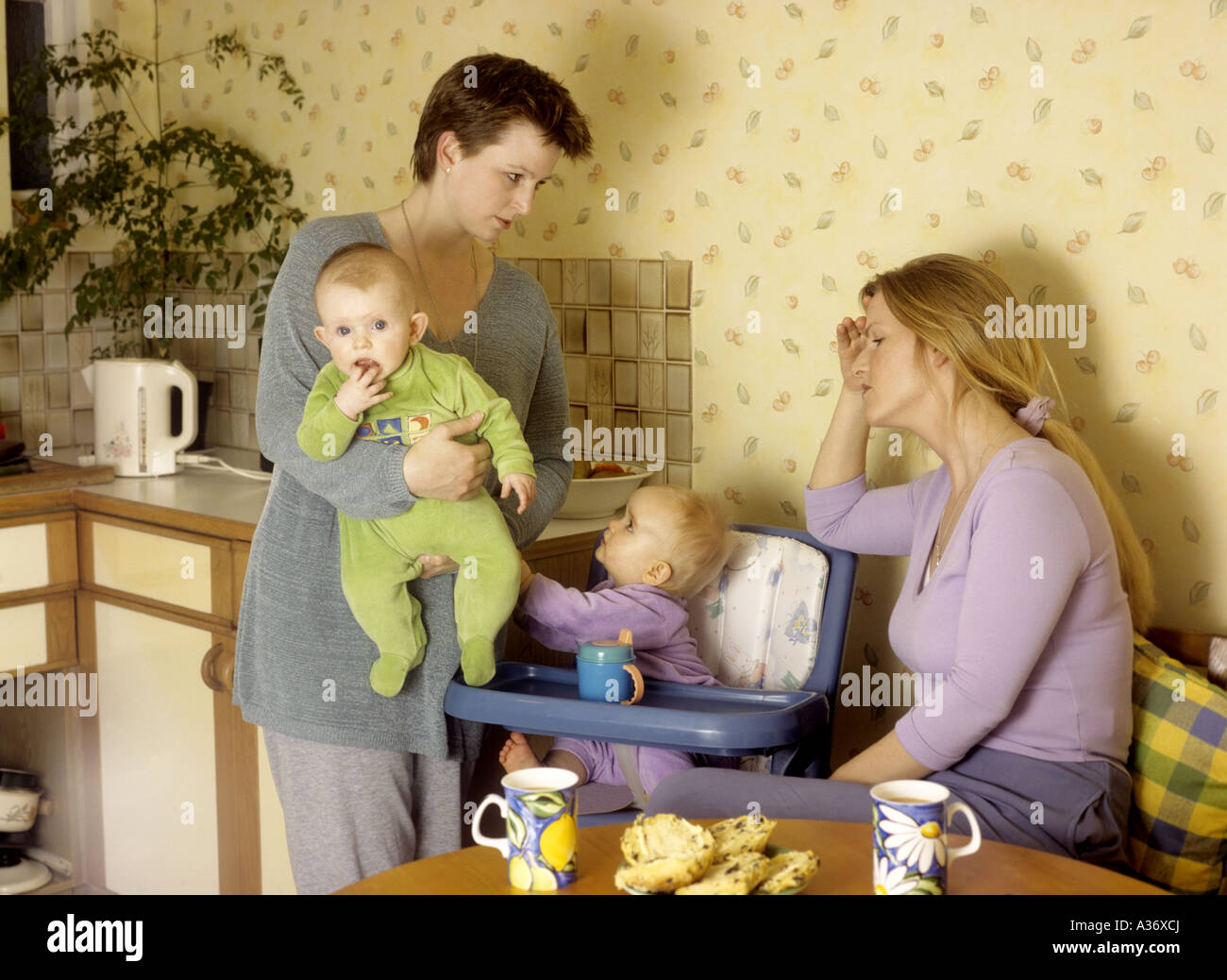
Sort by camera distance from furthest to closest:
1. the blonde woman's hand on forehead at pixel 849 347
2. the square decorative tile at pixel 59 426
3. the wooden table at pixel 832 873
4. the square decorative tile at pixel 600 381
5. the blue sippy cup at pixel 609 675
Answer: the square decorative tile at pixel 59 426 → the square decorative tile at pixel 600 381 → the blonde woman's hand on forehead at pixel 849 347 → the blue sippy cup at pixel 609 675 → the wooden table at pixel 832 873

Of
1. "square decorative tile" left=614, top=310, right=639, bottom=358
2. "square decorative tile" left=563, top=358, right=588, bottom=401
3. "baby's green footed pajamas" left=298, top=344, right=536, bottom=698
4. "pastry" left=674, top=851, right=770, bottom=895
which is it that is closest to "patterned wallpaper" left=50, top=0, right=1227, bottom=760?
"square decorative tile" left=614, top=310, right=639, bottom=358

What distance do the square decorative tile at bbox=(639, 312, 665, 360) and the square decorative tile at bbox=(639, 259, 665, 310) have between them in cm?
2

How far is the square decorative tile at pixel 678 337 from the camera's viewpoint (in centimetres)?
238

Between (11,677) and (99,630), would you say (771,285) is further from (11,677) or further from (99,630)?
(11,677)

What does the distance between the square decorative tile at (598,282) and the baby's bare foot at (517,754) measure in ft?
3.05

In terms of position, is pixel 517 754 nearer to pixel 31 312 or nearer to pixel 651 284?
pixel 651 284

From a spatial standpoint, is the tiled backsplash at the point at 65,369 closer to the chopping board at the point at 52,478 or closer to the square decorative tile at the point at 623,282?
the chopping board at the point at 52,478

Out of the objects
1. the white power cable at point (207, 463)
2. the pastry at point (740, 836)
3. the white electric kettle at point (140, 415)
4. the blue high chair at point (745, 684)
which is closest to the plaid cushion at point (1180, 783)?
the blue high chair at point (745, 684)

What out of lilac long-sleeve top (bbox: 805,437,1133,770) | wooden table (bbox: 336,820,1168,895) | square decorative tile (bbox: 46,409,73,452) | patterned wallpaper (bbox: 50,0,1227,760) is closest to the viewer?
wooden table (bbox: 336,820,1168,895)

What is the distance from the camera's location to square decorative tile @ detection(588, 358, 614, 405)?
98.7 inches

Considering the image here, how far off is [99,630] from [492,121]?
153 cm

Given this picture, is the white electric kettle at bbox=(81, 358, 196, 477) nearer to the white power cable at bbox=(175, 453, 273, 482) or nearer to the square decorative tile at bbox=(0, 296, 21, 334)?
the white power cable at bbox=(175, 453, 273, 482)

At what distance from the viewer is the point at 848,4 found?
208cm
